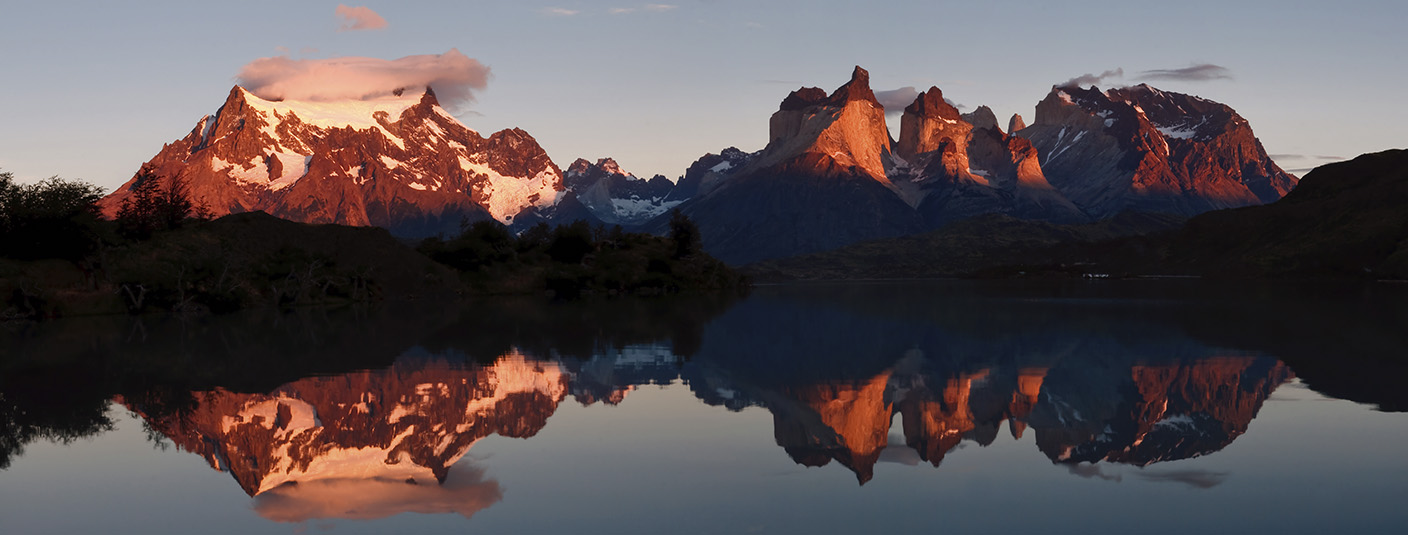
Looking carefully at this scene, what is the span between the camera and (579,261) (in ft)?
516

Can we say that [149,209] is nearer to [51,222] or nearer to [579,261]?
[51,222]

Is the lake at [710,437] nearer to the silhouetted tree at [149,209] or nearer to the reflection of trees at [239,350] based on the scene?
the reflection of trees at [239,350]

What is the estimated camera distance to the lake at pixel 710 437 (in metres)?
18.0

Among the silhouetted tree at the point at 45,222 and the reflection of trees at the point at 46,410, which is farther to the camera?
the silhouetted tree at the point at 45,222

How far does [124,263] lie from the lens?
294ft

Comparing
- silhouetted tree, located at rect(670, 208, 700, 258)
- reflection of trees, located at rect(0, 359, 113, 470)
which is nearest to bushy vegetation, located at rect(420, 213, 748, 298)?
silhouetted tree, located at rect(670, 208, 700, 258)

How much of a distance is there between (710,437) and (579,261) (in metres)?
133

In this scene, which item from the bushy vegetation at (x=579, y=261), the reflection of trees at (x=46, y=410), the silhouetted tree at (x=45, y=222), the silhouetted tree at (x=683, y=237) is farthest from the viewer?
the silhouetted tree at (x=683, y=237)

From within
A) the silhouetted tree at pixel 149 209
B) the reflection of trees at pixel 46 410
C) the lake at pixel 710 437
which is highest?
the silhouetted tree at pixel 149 209

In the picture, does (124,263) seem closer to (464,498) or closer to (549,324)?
(549,324)

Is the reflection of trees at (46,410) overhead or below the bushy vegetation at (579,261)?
below

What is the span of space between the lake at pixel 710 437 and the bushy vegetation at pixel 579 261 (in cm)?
9288

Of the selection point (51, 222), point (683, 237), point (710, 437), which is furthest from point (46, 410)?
point (683, 237)

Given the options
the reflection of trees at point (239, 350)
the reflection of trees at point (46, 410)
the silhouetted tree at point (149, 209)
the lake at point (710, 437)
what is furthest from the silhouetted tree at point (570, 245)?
the reflection of trees at point (46, 410)
